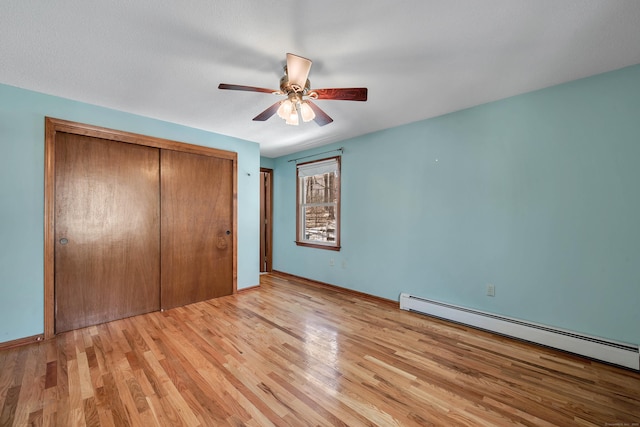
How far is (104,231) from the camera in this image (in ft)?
9.05

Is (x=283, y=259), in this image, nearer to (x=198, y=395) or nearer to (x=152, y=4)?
(x=198, y=395)

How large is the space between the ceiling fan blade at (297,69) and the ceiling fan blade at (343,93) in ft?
0.44

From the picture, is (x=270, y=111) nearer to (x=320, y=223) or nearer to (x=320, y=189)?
(x=320, y=189)

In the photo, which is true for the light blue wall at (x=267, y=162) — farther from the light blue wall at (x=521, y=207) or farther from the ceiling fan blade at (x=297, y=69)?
the ceiling fan blade at (x=297, y=69)

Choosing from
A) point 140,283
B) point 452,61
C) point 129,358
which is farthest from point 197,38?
point 140,283

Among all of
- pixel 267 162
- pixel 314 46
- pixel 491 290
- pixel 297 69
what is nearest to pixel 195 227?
pixel 267 162

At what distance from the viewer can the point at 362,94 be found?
1.82 metres

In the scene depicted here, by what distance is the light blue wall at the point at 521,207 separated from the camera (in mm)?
2045

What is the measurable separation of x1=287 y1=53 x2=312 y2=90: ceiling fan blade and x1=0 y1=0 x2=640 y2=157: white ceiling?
7.4 inches

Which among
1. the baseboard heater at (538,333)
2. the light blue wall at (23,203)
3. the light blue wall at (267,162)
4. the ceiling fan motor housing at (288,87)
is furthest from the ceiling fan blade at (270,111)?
the light blue wall at (267,162)

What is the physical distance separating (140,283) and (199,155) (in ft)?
5.83

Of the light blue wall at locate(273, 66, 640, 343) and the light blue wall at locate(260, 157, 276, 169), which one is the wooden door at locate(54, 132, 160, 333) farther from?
the light blue wall at locate(273, 66, 640, 343)

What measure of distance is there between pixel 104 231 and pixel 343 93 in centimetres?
292

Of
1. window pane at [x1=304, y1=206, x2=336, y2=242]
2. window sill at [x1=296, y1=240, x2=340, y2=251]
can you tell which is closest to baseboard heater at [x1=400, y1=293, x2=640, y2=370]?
window sill at [x1=296, y1=240, x2=340, y2=251]
